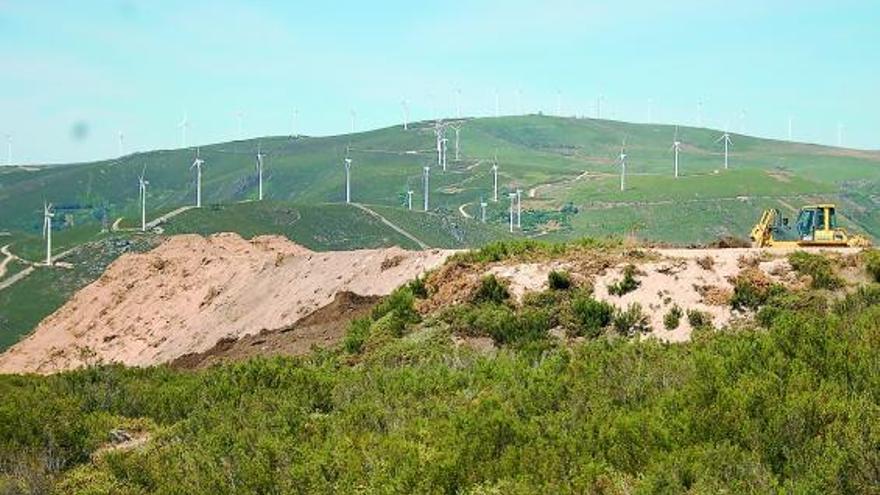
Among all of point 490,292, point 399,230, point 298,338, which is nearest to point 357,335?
point 490,292

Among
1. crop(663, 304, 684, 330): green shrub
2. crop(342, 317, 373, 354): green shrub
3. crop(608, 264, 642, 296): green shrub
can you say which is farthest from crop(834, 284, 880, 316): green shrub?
crop(342, 317, 373, 354): green shrub

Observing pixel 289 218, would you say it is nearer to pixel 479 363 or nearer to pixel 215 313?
pixel 215 313

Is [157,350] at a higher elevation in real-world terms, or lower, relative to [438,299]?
lower

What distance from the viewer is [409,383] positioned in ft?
84.7

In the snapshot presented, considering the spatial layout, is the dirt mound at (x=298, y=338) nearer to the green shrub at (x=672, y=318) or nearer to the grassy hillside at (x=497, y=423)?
the grassy hillside at (x=497, y=423)

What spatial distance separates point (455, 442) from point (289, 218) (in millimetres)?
173817

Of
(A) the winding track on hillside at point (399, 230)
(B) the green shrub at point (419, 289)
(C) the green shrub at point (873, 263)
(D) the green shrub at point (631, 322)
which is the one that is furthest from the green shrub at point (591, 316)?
(A) the winding track on hillside at point (399, 230)

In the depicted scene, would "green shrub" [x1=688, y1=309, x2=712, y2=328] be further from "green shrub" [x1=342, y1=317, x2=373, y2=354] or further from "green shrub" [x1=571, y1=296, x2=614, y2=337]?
"green shrub" [x1=342, y1=317, x2=373, y2=354]

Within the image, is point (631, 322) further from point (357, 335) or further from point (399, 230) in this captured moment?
point (399, 230)

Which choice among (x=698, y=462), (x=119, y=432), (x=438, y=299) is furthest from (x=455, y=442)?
(x=438, y=299)

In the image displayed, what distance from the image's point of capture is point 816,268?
1375 inches

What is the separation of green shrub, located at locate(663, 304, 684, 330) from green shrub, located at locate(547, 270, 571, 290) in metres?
4.10

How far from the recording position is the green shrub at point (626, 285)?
119ft

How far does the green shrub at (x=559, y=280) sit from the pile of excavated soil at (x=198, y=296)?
8.79 m
